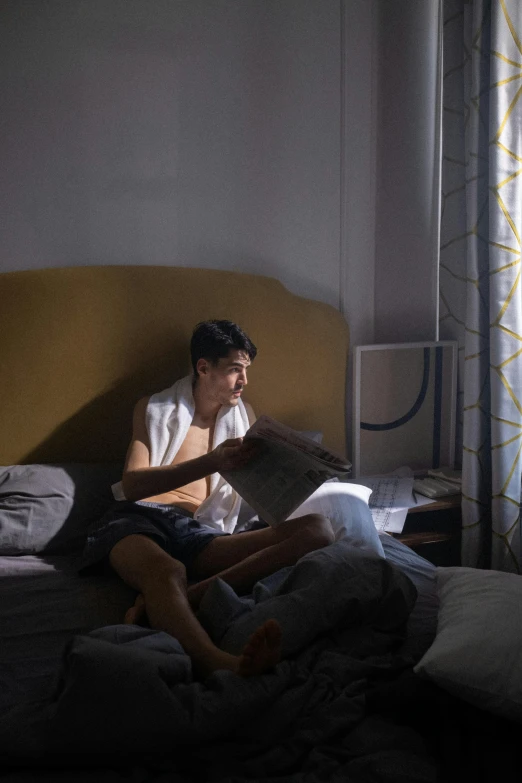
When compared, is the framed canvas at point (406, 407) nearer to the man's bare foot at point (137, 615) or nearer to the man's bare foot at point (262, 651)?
the man's bare foot at point (137, 615)

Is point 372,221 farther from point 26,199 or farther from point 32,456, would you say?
point 32,456

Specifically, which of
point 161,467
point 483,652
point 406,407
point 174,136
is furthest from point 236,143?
point 483,652

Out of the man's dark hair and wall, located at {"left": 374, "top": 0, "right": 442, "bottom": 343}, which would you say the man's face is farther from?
wall, located at {"left": 374, "top": 0, "right": 442, "bottom": 343}

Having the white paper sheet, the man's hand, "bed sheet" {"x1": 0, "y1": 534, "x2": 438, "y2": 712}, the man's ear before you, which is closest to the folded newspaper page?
the man's hand

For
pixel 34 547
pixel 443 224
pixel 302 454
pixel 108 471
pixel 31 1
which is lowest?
pixel 34 547

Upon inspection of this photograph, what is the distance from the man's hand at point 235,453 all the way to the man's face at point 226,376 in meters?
0.42

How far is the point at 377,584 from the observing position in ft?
5.23

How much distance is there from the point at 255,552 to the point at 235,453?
1.03 ft

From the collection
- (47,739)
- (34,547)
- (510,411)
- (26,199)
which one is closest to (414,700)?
(47,739)

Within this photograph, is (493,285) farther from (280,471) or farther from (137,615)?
(137,615)

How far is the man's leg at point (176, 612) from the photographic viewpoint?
129cm

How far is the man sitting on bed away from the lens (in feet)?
5.36

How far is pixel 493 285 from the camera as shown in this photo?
2514mm

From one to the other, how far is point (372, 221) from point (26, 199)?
1.35 m
